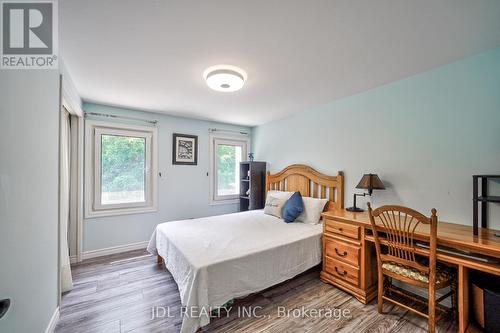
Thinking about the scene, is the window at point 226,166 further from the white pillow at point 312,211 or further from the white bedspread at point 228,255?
the white pillow at point 312,211

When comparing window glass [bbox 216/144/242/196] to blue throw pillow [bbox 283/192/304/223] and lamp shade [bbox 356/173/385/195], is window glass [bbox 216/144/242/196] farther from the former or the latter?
lamp shade [bbox 356/173/385/195]

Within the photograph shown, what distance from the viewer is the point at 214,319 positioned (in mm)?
1815

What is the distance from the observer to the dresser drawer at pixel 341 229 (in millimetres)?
2139

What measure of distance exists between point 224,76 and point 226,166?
2.60 meters

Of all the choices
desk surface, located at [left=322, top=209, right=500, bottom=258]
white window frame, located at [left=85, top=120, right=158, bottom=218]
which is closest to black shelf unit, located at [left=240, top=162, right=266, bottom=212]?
white window frame, located at [left=85, top=120, right=158, bottom=218]

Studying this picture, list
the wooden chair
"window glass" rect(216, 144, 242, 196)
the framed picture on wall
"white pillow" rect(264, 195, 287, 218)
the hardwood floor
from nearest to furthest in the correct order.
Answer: the wooden chair → the hardwood floor → "white pillow" rect(264, 195, 287, 218) → the framed picture on wall → "window glass" rect(216, 144, 242, 196)

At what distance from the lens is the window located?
4199mm

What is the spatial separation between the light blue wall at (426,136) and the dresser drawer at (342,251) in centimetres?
71

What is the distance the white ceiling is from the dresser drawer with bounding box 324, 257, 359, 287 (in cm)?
206

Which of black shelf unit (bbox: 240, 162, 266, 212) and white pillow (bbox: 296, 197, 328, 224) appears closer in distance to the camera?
white pillow (bbox: 296, 197, 328, 224)

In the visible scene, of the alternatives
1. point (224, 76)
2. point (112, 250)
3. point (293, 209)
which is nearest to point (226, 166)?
point (293, 209)

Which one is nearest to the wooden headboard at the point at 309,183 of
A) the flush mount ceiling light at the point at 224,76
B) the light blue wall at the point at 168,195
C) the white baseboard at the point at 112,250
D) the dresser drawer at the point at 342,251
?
the dresser drawer at the point at 342,251

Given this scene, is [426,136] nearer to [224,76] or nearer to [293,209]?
[293,209]

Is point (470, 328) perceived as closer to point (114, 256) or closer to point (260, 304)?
point (260, 304)
